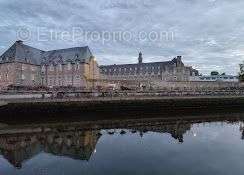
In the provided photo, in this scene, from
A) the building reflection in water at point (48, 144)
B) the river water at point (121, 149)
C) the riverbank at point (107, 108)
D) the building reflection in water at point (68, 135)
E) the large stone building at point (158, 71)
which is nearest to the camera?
the river water at point (121, 149)

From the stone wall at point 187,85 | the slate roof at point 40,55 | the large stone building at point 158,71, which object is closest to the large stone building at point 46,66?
the slate roof at point 40,55

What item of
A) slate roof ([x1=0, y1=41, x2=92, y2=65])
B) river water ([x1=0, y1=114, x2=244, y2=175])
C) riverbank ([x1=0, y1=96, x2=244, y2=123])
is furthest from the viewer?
slate roof ([x1=0, y1=41, x2=92, y2=65])

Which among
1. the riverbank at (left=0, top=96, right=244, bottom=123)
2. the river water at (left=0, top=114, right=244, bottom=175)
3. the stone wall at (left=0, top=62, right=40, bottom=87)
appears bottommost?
the river water at (left=0, top=114, right=244, bottom=175)

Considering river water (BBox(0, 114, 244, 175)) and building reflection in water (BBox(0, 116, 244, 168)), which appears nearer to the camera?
river water (BBox(0, 114, 244, 175))

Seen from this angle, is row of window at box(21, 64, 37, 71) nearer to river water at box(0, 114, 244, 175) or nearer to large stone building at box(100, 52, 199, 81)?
large stone building at box(100, 52, 199, 81)

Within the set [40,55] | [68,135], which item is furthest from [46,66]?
[68,135]

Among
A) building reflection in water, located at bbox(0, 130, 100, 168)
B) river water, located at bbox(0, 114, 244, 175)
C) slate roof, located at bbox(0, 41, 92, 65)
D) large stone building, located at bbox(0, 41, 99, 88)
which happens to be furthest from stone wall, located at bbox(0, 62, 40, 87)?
building reflection in water, located at bbox(0, 130, 100, 168)

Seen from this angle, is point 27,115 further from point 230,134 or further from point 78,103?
point 230,134

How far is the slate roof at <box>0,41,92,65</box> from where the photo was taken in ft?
259

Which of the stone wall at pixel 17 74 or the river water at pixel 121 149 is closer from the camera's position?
the river water at pixel 121 149

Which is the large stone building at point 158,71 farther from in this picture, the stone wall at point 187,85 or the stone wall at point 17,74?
the stone wall at point 17,74

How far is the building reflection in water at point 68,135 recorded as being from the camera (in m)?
19.7

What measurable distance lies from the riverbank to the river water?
5243 mm

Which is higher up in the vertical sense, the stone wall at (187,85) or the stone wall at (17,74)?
the stone wall at (17,74)
